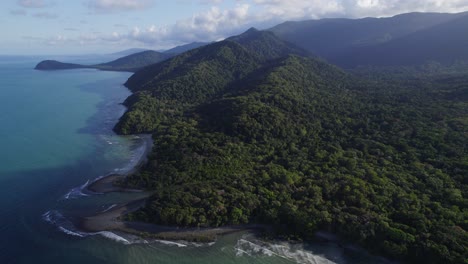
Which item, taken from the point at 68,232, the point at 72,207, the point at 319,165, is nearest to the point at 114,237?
the point at 68,232

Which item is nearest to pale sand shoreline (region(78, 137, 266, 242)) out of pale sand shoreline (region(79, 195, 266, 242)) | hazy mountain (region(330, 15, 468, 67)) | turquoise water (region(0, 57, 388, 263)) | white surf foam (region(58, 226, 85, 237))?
pale sand shoreline (region(79, 195, 266, 242))

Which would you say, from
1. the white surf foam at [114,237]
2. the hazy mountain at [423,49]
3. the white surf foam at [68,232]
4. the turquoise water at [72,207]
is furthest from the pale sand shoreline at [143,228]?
the hazy mountain at [423,49]

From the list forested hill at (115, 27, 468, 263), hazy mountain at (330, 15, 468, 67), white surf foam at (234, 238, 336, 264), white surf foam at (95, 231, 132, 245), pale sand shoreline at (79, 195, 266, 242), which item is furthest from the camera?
hazy mountain at (330, 15, 468, 67)

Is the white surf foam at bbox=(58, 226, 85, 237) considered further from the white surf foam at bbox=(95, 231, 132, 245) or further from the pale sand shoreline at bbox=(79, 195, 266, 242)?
the white surf foam at bbox=(95, 231, 132, 245)

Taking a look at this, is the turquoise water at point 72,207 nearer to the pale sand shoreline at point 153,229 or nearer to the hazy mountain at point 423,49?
the pale sand shoreline at point 153,229

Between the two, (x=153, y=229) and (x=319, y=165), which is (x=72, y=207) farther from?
(x=319, y=165)

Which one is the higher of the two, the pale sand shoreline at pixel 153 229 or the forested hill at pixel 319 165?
the forested hill at pixel 319 165
